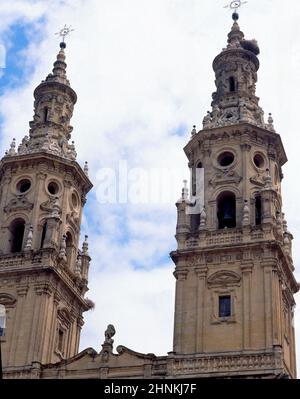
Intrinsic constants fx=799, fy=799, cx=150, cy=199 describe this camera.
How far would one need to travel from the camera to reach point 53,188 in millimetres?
46688

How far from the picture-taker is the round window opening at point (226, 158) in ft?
143

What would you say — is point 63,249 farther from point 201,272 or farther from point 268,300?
point 268,300

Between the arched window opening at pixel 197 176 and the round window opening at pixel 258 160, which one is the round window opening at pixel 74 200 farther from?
the round window opening at pixel 258 160

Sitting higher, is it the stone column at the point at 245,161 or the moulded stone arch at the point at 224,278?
the stone column at the point at 245,161

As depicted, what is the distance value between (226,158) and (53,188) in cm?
1039

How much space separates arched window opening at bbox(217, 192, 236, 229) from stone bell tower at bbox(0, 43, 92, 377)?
29.2ft

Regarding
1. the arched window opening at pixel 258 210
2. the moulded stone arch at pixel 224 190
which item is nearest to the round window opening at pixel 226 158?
the moulded stone arch at pixel 224 190

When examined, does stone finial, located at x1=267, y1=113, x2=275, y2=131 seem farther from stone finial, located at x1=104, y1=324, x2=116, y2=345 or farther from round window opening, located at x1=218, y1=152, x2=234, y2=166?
stone finial, located at x1=104, y1=324, x2=116, y2=345

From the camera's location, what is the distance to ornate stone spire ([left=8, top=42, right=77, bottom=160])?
48031mm

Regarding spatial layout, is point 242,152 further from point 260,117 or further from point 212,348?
point 212,348

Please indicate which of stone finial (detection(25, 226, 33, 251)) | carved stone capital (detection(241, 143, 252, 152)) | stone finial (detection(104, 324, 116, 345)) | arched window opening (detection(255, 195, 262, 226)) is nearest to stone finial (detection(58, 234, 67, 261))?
stone finial (detection(25, 226, 33, 251))

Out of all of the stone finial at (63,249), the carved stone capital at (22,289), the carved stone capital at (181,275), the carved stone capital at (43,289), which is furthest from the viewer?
the stone finial at (63,249)

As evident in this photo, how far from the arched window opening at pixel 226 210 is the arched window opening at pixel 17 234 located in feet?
37.4

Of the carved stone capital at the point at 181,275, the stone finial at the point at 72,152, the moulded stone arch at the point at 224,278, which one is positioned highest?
the stone finial at the point at 72,152
